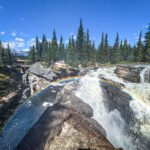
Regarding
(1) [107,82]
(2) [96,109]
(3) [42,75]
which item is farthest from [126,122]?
(3) [42,75]

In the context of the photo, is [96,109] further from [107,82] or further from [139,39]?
[139,39]

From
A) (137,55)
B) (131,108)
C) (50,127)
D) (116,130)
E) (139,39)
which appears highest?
(139,39)

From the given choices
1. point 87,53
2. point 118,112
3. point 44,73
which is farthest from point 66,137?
point 87,53

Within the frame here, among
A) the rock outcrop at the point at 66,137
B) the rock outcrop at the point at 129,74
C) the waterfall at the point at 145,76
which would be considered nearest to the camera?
the rock outcrop at the point at 66,137

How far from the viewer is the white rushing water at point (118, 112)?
33.6 feet

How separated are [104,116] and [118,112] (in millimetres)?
2331

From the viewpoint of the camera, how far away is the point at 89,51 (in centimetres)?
4869

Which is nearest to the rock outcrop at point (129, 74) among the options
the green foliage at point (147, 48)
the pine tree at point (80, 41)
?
the green foliage at point (147, 48)

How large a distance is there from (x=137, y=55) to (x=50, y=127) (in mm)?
39747

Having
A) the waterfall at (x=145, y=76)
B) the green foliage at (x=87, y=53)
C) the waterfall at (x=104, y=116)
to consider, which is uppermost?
the green foliage at (x=87, y=53)

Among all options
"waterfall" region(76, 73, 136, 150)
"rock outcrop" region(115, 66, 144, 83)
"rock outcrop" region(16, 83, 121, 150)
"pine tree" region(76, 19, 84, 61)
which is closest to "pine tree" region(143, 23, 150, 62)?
"rock outcrop" region(115, 66, 144, 83)

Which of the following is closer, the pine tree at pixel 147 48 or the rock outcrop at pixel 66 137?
the rock outcrop at pixel 66 137

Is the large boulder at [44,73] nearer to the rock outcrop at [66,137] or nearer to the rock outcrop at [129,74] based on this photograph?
the rock outcrop at [66,137]

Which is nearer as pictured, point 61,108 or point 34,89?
point 61,108
